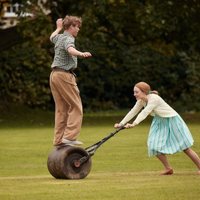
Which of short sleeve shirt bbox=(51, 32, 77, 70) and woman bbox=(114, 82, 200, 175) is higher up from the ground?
short sleeve shirt bbox=(51, 32, 77, 70)

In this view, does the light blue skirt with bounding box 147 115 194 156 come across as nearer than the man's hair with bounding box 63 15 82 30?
No

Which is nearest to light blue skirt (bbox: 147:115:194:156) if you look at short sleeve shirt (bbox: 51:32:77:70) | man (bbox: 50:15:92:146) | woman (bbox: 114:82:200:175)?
woman (bbox: 114:82:200:175)

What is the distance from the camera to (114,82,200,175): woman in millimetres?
14312

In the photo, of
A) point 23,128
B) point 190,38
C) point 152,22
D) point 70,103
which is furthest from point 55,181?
point 190,38

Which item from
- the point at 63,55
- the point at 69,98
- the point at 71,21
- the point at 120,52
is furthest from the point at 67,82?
the point at 120,52

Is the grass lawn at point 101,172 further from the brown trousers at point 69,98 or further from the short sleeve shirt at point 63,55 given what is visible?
the short sleeve shirt at point 63,55

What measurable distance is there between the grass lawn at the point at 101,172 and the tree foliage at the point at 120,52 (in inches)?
181

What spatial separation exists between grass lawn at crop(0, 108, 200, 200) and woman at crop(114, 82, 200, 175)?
14.3 inches

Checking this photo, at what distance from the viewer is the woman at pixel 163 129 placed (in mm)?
14312

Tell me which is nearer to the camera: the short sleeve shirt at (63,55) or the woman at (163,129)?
the short sleeve shirt at (63,55)

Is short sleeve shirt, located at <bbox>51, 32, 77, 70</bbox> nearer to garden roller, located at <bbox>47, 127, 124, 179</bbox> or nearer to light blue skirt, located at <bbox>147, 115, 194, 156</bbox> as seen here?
garden roller, located at <bbox>47, 127, 124, 179</bbox>

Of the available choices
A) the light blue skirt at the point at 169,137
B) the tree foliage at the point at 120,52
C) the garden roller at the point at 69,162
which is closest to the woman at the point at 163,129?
the light blue skirt at the point at 169,137

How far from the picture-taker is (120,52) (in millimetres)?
39344

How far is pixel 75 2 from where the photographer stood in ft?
105
